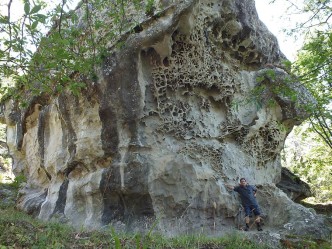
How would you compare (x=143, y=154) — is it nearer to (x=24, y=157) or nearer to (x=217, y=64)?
(x=217, y=64)

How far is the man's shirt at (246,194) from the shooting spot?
783 cm

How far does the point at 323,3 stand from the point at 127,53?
4.24m

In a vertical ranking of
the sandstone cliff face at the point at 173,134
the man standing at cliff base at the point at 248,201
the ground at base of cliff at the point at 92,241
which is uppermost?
the sandstone cliff face at the point at 173,134

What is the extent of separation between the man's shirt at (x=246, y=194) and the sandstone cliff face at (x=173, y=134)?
291 mm

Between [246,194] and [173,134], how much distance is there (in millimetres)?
2036

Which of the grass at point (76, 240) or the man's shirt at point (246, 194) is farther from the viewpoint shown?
the man's shirt at point (246, 194)

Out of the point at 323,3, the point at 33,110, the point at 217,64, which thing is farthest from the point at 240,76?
the point at 33,110

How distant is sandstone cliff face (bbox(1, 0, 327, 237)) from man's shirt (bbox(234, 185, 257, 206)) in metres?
0.29

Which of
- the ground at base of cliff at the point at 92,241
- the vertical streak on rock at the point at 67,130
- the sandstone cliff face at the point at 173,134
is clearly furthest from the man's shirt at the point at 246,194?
the vertical streak on rock at the point at 67,130

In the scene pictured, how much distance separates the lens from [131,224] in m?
7.57

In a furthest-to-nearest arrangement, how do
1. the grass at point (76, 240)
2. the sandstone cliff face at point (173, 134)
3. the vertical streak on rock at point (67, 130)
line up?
the vertical streak on rock at point (67, 130) < the sandstone cliff face at point (173, 134) < the grass at point (76, 240)

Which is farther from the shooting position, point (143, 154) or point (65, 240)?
point (143, 154)

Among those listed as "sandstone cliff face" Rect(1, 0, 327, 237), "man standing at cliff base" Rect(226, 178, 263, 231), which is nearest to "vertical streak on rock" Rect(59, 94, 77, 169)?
"sandstone cliff face" Rect(1, 0, 327, 237)

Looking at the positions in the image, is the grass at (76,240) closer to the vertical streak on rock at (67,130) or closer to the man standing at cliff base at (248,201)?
the man standing at cliff base at (248,201)
